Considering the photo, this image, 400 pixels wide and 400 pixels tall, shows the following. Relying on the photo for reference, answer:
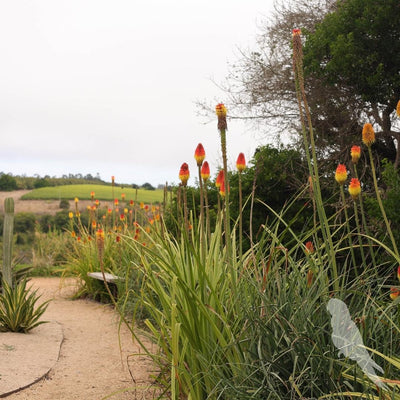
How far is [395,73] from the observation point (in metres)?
8.35

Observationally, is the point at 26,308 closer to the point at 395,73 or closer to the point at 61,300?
the point at 61,300

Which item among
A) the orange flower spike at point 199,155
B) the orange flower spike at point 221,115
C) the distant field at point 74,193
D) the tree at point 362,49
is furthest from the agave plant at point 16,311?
the distant field at point 74,193

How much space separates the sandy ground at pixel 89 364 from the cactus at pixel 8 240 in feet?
2.31

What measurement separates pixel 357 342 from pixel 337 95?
293 inches

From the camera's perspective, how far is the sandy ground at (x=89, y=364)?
4082mm

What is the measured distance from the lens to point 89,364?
4.91m

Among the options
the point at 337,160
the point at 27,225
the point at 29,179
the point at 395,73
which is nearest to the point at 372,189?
the point at 337,160

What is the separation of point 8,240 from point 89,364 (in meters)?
2.04

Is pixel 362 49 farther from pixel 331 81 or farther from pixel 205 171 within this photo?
pixel 205 171

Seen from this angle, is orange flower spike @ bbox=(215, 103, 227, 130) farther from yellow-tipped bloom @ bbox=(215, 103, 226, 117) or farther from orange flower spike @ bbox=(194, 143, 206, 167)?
orange flower spike @ bbox=(194, 143, 206, 167)

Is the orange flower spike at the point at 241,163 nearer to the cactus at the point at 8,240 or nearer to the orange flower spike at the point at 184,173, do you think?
the orange flower spike at the point at 184,173

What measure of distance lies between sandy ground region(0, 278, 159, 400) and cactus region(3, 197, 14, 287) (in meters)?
0.70

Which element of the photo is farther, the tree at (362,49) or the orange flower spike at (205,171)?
the tree at (362,49)

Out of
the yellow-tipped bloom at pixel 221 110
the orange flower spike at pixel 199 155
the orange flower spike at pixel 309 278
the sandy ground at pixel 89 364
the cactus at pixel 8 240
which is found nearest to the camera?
the yellow-tipped bloom at pixel 221 110
